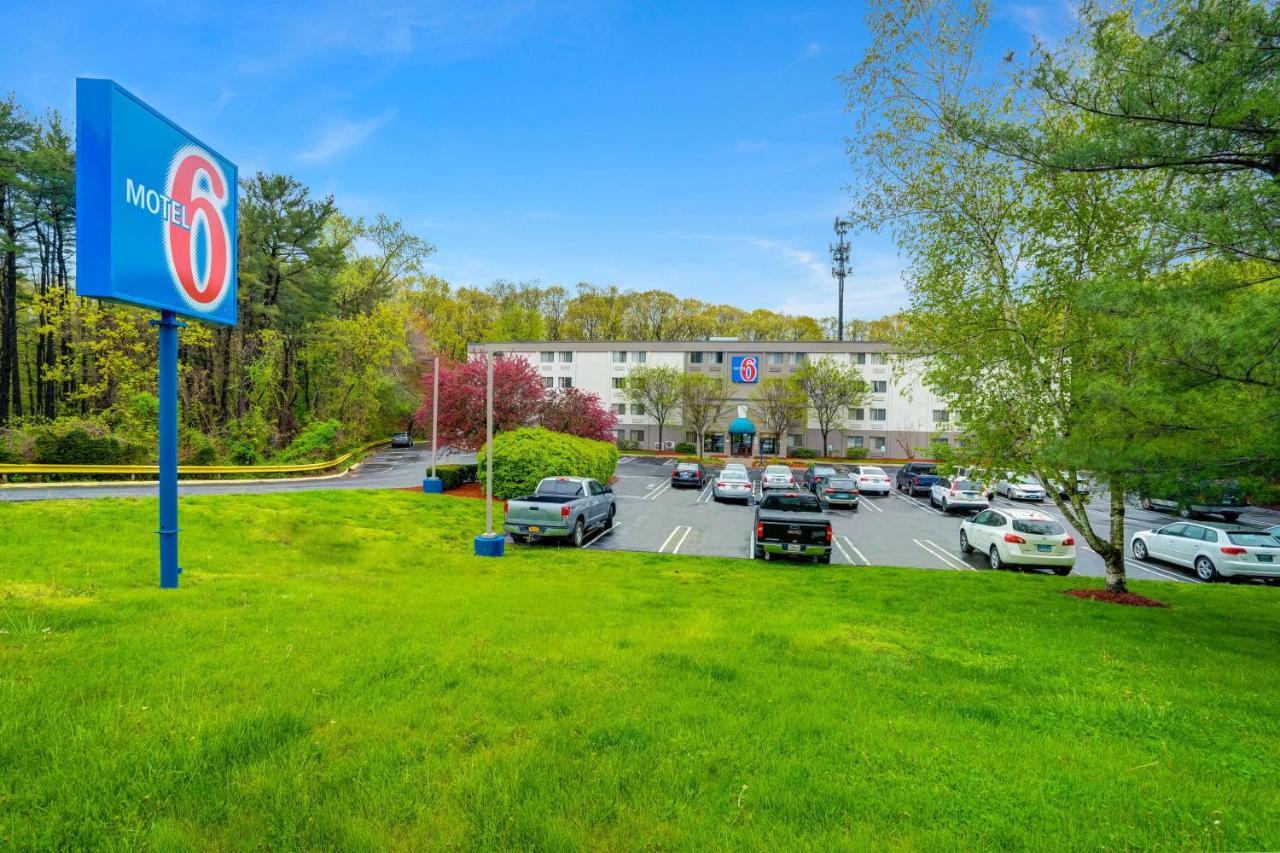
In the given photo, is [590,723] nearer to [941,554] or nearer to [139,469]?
[941,554]

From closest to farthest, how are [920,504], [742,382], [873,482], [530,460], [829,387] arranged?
[530,460] → [920,504] → [873,482] → [829,387] → [742,382]

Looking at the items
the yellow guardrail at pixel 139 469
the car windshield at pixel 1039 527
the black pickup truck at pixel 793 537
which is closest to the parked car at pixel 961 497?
the car windshield at pixel 1039 527

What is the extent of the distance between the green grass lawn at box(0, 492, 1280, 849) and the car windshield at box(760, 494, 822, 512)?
25.7 ft

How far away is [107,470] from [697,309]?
63.6m

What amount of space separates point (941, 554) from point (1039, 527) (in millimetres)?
3094

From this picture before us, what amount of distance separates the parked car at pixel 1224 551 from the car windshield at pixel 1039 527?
4323 mm

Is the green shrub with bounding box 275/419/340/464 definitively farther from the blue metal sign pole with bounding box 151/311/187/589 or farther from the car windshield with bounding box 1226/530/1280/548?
the car windshield with bounding box 1226/530/1280/548

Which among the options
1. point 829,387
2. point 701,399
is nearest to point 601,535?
point 701,399

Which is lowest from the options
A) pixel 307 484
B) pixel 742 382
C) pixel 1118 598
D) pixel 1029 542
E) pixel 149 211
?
pixel 1118 598

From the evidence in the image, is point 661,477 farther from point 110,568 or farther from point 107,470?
point 110,568

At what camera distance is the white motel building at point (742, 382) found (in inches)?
2165

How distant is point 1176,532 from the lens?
17.5 m

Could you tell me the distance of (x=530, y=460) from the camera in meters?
22.9

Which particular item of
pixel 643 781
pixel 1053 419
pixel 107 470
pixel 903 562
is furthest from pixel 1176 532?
pixel 107 470
